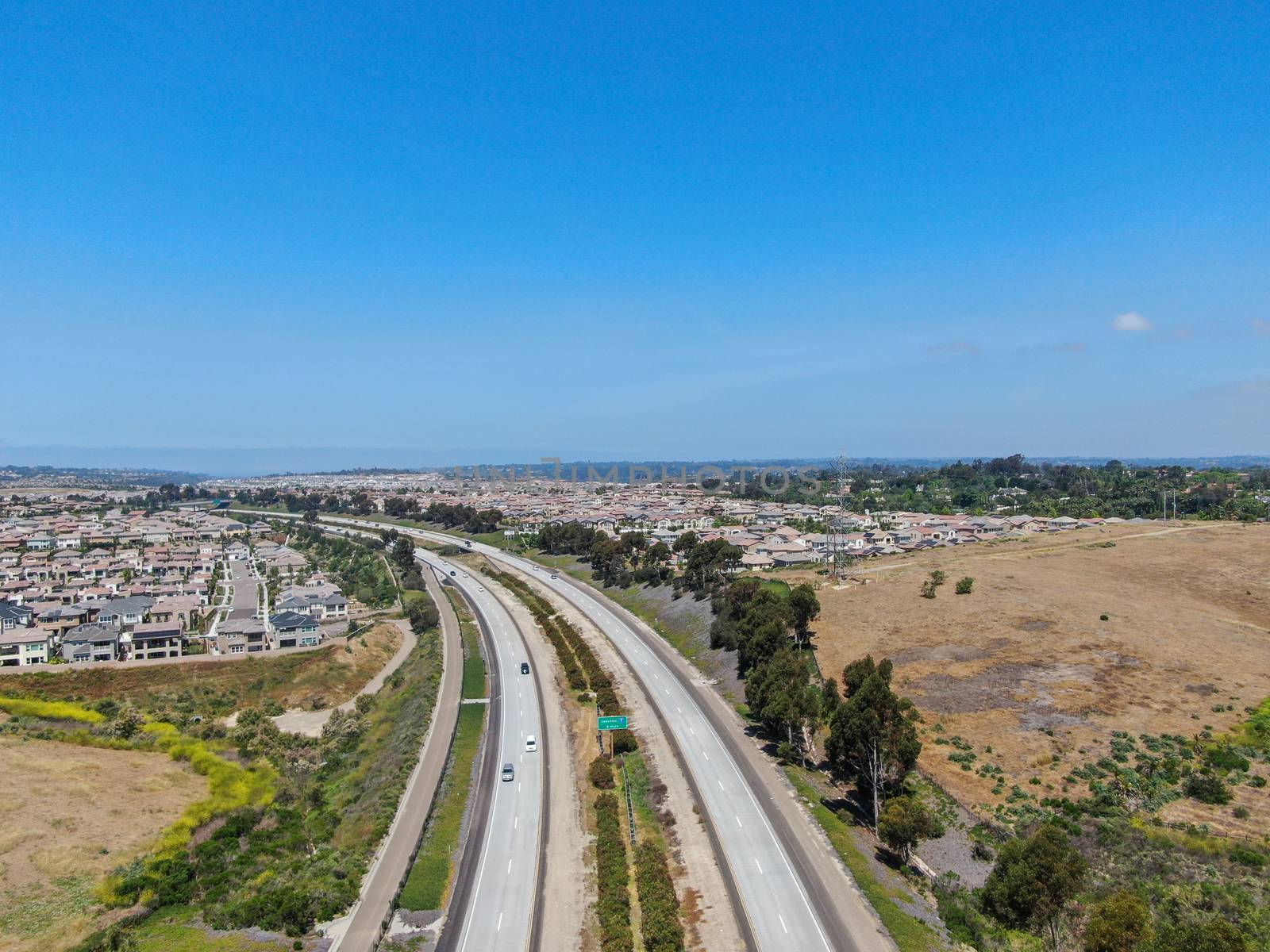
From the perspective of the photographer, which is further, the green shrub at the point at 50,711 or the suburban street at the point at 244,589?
the suburban street at the point at 244,589

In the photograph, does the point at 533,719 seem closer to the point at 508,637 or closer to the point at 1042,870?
the point at 508,637

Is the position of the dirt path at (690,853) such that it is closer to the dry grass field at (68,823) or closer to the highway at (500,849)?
the highway at (500,849)

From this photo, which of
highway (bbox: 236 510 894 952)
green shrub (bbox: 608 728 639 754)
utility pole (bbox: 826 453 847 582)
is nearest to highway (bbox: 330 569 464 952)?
highway (bbox: 236 510 894 952)

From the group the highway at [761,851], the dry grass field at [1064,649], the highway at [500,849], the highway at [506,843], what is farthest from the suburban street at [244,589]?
the dry grass field at [1064,649]

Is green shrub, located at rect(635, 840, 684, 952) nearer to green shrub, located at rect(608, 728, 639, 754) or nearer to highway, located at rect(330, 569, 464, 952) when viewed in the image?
highway, located at rect(330, 569, 464, 952)

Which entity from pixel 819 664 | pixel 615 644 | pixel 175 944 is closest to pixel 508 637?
pixel 615 644

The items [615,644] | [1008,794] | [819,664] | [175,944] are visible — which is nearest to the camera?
[175,944]

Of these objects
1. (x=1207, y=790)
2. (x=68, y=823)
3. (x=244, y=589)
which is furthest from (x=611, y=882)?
(x=244, y=589)
